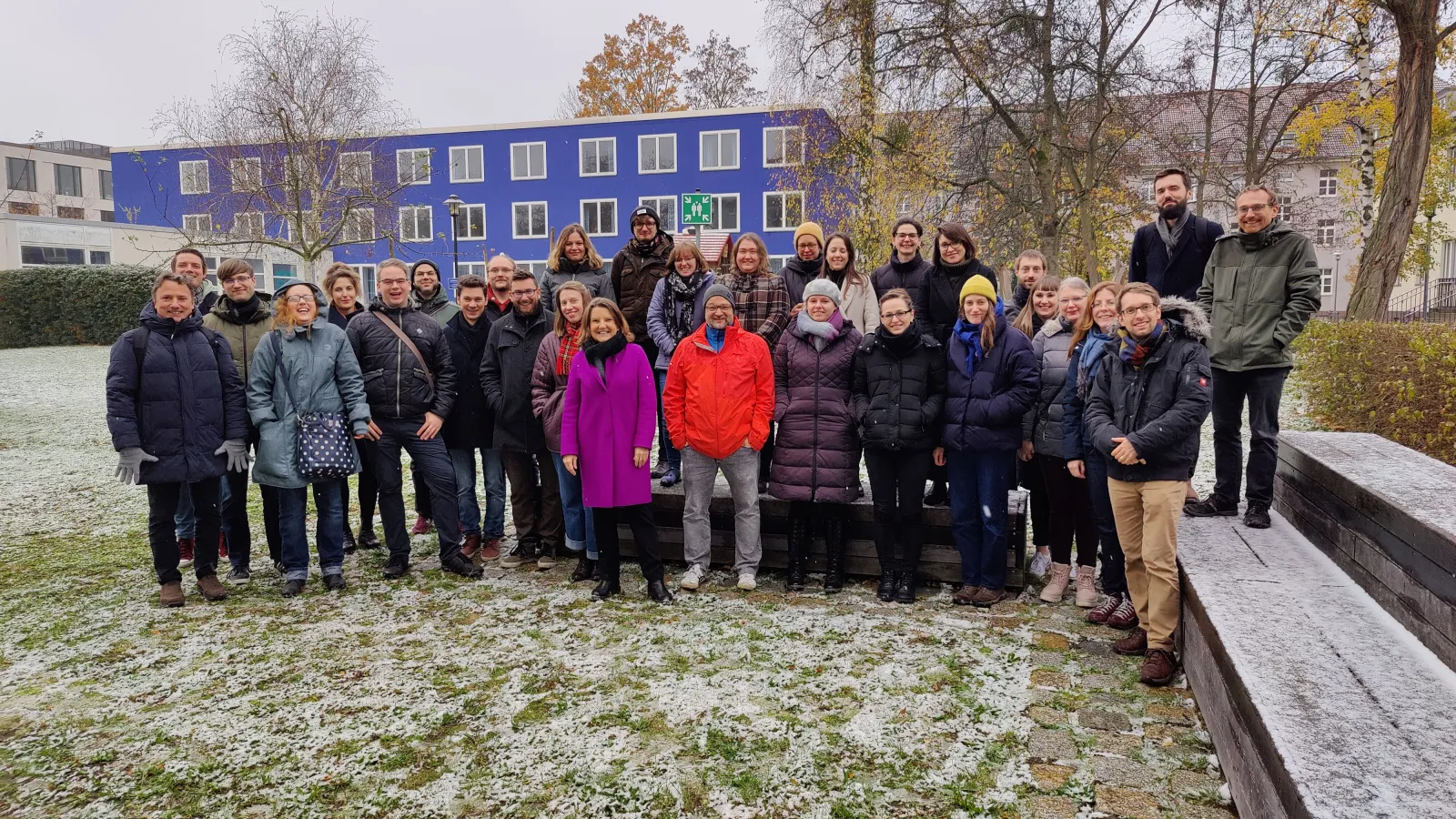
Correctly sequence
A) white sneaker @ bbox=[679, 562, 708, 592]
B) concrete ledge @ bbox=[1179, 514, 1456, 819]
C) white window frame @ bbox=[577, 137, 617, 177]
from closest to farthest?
1. concrete ledge @ bbox=[1179, 514, 1456, 819]
2. white sneaker @ bbox=[679, 562, 708, 592]
3. white window frame @ bbox=[577, 137, 617, 177]

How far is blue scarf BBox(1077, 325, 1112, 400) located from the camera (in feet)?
15.8

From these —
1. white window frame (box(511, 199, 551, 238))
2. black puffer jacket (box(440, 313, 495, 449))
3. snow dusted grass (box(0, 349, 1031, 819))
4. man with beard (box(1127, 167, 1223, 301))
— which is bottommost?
snow dusted grass (box(0, 349, 1031, 819))

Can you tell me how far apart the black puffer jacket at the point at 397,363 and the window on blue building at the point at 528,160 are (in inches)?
1347

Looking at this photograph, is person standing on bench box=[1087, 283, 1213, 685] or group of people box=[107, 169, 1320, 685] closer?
person standing on bench box=[1087, 283, 1213, 685]

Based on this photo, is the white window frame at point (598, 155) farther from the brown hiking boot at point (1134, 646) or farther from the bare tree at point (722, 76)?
the brown hiking boot at point (1134, 646)

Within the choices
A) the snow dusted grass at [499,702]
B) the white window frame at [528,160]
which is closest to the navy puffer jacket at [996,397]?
the snow dusted grass at [499,702]

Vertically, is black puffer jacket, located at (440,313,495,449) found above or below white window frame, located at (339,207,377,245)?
below

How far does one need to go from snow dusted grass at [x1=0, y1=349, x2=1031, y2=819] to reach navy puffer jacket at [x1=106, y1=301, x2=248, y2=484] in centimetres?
94

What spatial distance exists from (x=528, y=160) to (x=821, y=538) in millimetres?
35936

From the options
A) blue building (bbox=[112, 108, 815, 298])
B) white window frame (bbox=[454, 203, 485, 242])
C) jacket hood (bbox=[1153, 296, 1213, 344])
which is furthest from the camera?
white window frame (bbox=[454, 203, 485, 242])

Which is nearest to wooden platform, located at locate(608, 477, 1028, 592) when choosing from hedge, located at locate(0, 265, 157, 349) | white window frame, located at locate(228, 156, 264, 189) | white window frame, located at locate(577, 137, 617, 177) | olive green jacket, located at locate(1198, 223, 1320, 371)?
olive green jacket, located at locate(1198, 223, 1320, 371)

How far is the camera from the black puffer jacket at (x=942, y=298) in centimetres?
584


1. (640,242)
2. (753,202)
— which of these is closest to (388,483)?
(640,242)

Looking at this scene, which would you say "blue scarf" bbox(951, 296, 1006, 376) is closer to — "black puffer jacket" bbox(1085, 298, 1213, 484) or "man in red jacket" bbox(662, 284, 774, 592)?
"black puffer jacket" bbox(1085, 298, 1213, 484)
